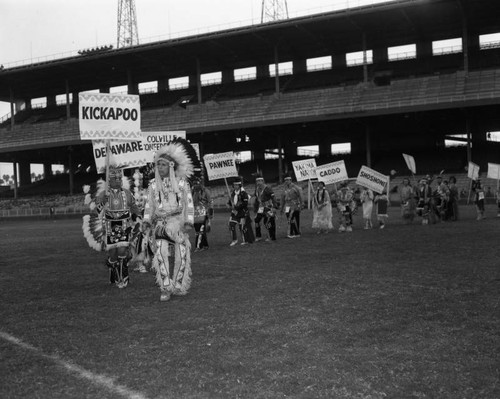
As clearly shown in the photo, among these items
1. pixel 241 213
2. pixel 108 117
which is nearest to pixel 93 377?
pixel 108 117

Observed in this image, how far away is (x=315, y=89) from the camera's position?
144 feet

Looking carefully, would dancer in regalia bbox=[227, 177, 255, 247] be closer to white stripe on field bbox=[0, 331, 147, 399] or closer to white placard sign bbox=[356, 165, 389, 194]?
white placard sign bbox=[356, 165, 389, 194]

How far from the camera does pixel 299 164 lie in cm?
2030

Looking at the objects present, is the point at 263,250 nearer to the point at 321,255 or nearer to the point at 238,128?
the point at 321,255

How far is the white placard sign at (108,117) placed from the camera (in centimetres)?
974

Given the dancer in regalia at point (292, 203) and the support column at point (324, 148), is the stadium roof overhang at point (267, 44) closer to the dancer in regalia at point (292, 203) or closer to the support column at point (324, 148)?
the support column at point (324, 148)

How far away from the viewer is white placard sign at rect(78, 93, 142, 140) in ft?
32.0

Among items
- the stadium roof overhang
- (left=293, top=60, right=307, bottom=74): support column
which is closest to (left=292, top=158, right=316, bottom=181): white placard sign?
the stadium roof overhang

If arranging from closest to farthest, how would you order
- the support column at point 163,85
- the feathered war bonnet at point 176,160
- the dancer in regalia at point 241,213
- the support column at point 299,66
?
the feathered war bonnet at point 176,160 → the dancer in regalia at point 241,213 → the support column at point 299,66 → the support column at point 163,85

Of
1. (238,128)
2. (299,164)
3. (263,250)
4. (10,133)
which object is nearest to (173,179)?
(263,250)

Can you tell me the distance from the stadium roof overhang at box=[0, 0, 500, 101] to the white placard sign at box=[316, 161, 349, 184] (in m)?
21.5

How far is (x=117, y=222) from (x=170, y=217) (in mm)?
1345

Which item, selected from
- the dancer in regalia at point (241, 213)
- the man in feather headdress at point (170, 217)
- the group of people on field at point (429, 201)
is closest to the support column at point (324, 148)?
the group of people on field at point (429, 201)

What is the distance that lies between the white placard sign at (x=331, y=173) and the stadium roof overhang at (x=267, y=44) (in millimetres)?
21457
